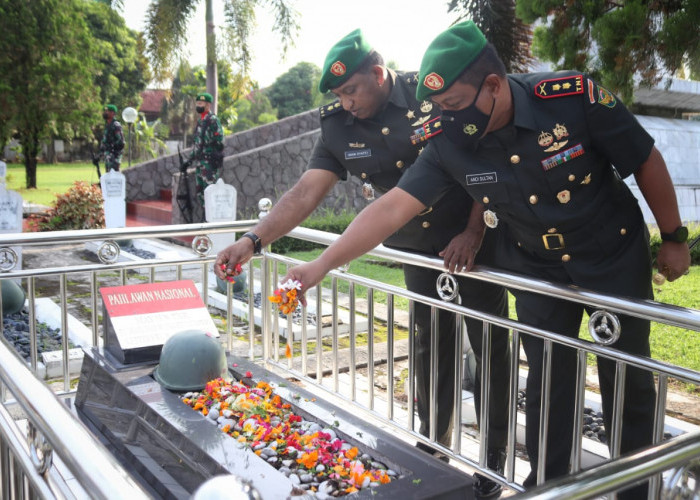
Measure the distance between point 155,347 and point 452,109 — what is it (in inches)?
81.8

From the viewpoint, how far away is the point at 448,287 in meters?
2.93

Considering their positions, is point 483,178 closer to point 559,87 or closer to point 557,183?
point 557,183

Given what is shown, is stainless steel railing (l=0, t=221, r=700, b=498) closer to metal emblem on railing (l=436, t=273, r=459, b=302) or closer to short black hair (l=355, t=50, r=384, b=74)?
metal emblem on railing (l=436, t=273, r=459, b=302)

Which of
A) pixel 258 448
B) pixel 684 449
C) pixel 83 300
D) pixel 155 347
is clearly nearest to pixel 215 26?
pixel 83 300

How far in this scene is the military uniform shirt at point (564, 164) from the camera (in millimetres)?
2344

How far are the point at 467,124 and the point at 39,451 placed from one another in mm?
1662

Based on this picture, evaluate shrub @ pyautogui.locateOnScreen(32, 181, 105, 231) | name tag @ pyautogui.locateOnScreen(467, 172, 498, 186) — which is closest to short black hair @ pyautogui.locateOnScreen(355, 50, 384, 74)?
name tag @ pyautogui.locateOnScreen(467, 172, 498, 186)

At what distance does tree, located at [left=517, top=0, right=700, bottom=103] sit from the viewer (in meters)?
4.32

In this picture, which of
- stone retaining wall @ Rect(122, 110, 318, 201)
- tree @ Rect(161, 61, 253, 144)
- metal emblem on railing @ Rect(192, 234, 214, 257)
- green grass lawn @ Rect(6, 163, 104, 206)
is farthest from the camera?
green grass lawn @ Rect(6, 163, 104, 206)

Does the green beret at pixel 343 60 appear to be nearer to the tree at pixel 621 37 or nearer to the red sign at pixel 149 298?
the red sign at pixel 149 298

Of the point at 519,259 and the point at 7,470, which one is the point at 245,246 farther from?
the point at 7,470

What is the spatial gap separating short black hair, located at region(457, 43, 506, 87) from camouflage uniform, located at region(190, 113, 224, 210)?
10.0 meters

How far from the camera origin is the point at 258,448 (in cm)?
261

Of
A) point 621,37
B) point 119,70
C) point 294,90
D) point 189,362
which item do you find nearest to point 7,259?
point 189,362
